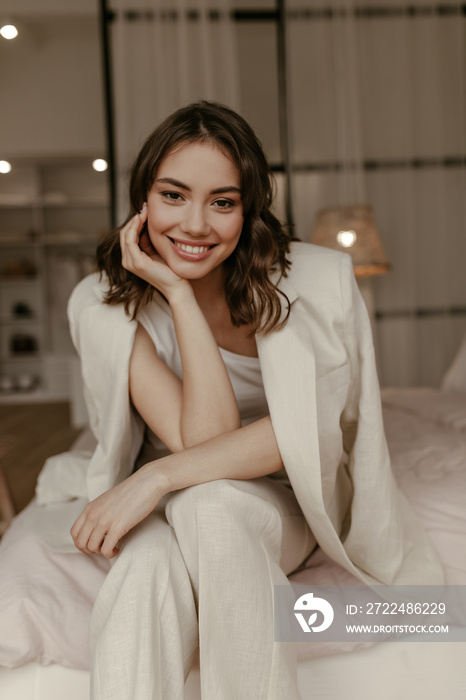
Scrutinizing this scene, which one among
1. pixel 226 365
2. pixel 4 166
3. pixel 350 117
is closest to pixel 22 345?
pixel 4 166

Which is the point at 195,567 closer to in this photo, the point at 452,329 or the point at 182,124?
the point at 182,124

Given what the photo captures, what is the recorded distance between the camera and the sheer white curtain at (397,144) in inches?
134

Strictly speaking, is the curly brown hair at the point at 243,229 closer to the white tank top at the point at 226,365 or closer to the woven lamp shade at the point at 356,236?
the white tank top at the point at 226,365

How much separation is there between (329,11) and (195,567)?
320cm

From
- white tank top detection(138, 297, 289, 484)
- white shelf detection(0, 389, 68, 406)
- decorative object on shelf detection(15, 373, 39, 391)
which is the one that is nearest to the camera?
white tank top detection(138, 297, 289, 484)

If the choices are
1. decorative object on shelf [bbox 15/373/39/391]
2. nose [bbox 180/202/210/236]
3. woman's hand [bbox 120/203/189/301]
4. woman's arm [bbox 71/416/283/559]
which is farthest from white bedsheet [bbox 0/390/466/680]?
decorative object on shelf [bbox 15/373/39/391]

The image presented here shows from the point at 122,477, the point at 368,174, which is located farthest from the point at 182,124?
the point at 368,174

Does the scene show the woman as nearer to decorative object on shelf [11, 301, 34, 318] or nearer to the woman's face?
the woman's face

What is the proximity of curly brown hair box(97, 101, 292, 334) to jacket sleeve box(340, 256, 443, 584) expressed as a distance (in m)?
0.15

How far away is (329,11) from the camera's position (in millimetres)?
3387

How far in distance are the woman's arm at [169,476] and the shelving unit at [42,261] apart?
6.17 meters

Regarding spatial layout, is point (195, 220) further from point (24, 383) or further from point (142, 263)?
point (24, 383)

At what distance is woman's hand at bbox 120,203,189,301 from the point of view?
49.5 inches

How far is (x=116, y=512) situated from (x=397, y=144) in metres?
2.97
